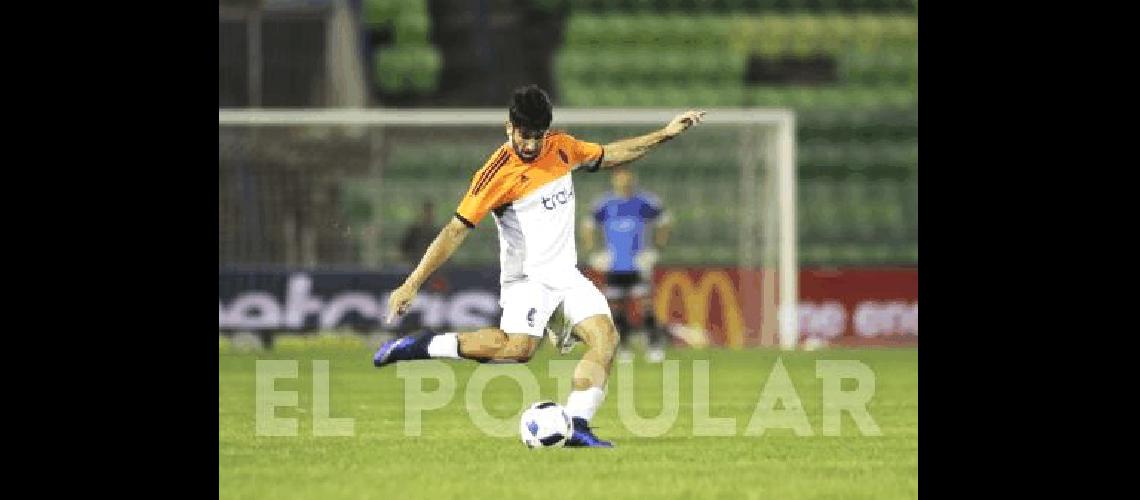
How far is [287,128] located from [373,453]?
15284 mm

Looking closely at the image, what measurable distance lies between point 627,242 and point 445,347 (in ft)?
33.6

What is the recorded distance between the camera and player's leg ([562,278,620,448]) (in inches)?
408

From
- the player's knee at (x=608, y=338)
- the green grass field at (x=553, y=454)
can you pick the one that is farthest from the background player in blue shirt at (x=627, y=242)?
the player's knee at (x=608, y=338)

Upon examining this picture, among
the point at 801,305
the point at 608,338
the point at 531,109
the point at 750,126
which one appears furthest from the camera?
the point at 750,126

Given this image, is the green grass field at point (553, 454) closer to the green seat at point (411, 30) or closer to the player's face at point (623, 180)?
the player's face at point (623, 180)

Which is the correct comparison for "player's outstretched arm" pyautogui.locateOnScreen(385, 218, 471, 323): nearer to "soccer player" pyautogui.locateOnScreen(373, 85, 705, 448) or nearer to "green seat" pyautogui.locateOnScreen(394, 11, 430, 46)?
"soccer player" pyautogui.locateOnScreen(373, 85, 705, 448)

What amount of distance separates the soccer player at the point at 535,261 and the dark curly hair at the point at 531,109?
0.13 meters

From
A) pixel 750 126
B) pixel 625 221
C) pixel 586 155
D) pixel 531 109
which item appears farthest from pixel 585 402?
pixel 750 126

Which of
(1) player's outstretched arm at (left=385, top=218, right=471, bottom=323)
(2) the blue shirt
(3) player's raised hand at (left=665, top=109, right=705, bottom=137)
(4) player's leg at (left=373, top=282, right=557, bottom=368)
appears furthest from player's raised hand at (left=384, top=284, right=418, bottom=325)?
(2) the blue shirt

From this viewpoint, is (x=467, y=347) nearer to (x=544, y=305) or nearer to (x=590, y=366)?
(x=544, y=305)

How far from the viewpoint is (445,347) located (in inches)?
426

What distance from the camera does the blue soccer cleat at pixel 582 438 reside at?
10.4 meters
